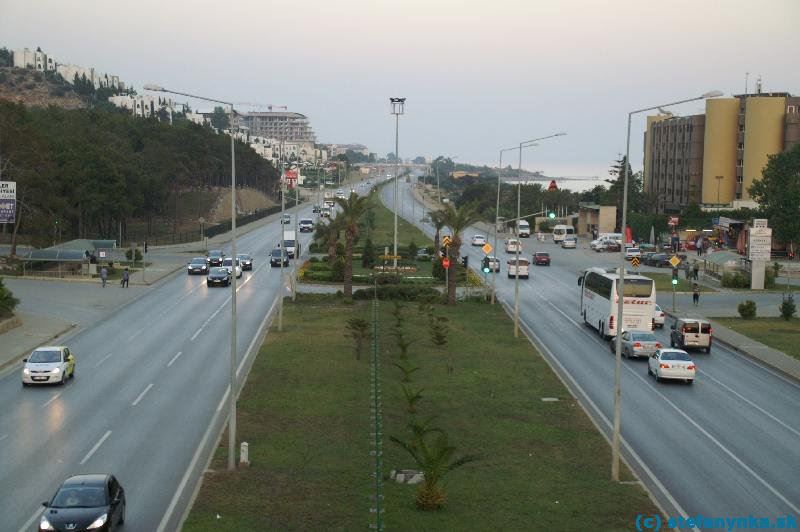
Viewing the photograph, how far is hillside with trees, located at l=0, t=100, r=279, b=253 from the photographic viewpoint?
245 ft

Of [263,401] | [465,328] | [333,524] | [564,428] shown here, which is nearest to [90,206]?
[465,328]

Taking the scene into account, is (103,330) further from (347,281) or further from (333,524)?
(333,524)

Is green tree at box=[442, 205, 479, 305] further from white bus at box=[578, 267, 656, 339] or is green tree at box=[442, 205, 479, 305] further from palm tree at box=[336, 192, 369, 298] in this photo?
white bus at box=[578, 267, 656, 339]

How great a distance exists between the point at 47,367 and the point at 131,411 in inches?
220

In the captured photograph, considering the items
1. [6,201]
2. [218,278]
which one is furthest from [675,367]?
[218,278]

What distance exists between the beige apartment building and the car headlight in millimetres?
106667

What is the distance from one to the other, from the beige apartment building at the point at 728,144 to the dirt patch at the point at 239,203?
6377 centimetres

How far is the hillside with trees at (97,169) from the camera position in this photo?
245ft

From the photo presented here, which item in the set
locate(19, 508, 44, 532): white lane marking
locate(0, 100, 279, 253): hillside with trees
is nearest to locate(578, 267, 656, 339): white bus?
locate(19, 508, 44, 532): white lane marking

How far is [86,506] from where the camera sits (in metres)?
18.6

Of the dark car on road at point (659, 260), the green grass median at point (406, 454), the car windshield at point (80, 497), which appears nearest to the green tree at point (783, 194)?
the dark car on road at point (659, 260)

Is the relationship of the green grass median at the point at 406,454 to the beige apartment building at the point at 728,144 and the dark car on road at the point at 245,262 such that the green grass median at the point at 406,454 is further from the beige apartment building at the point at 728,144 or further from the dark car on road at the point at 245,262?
the beige apartment building at the point at 728,144

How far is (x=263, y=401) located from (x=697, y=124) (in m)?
111

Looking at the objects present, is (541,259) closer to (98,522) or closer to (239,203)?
(98,522)
